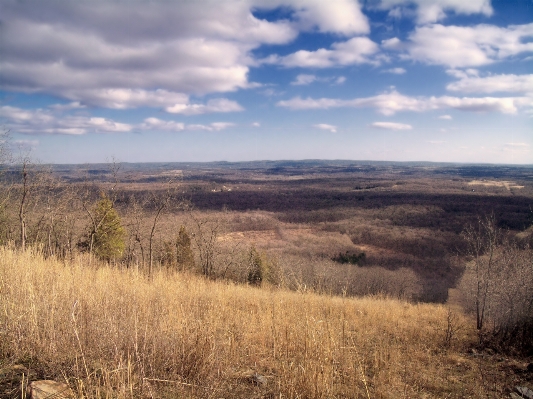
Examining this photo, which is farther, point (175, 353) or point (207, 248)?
point (207, 248)

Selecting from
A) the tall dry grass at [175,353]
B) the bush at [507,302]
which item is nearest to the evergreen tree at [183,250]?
the tall dry grass at [175,353]

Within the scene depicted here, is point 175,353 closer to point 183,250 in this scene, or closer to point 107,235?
point 107,235

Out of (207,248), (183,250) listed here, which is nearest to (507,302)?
(207,248)

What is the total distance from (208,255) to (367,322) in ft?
37.9

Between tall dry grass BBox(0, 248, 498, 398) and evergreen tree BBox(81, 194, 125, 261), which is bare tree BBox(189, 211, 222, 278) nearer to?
evergreen tree BBox(81, 194, 125, 261)

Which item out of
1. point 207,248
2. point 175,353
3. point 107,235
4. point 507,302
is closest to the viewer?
point 175,353

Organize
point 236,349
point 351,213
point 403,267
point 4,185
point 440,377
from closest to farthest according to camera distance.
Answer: point 236,349 < point 440,377 < point 4,185 < point 403,267 < point 351,213

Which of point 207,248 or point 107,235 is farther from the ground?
point 107,235

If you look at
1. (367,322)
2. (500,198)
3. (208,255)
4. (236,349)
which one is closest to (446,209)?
(500,198)

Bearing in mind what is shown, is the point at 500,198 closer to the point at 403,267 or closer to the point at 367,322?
the point at 403,267

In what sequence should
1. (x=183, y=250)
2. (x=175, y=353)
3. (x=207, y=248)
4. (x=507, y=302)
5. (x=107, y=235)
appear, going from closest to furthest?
(x=175, y=353) → (x=507, y=302) → (x=107, y=235) → (x=207, y=248) → (x=183, y=250)

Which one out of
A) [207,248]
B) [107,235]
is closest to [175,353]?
[207,248]

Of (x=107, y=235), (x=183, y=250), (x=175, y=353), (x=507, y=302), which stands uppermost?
(x=175, y=353)

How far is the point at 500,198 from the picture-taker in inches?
2953
